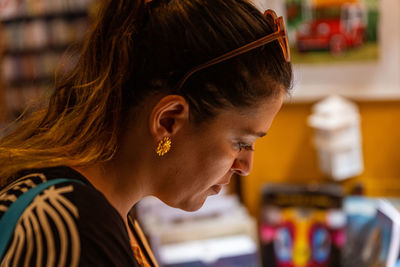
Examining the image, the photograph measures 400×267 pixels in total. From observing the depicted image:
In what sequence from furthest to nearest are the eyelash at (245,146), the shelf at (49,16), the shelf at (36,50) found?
1. the shelf at (36,50)
2. the shelf at (49,16)
3. the eyelash at (245,146)

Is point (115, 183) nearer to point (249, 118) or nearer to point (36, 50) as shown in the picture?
point (249, 118)

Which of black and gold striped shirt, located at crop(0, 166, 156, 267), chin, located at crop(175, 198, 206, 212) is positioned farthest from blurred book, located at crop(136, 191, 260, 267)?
black and gold striped shirt, located at crop(0, 166, 156, 267)

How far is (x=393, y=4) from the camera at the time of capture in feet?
5.50

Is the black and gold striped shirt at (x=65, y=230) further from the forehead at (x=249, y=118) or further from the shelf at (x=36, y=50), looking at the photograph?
the shelf at (x=36, y=50)

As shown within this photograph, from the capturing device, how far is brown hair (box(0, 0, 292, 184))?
73cm

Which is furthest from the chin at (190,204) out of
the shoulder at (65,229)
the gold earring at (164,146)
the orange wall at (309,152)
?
the orange wall at (309,152)

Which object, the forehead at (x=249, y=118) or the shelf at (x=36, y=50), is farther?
the shelf at (x=36, y=50)

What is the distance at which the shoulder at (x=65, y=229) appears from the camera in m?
0.55

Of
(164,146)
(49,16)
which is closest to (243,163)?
(164,146)

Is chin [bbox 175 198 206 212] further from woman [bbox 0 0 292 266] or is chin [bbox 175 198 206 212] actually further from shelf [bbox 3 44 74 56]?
shelf [bbox 3 44 74 56]

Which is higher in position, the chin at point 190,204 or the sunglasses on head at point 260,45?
the sunglasses on head at point 260,45

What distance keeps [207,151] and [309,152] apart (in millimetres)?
1151

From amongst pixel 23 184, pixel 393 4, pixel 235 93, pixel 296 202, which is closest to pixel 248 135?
pixel 235 93

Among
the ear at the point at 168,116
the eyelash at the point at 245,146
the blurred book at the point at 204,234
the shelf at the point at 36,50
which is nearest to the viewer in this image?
the ear at the point at 168,116
